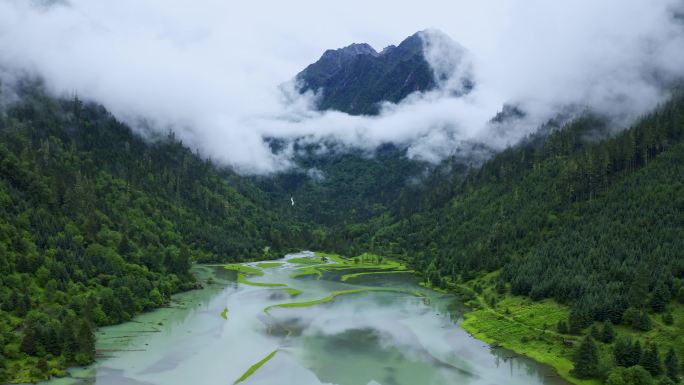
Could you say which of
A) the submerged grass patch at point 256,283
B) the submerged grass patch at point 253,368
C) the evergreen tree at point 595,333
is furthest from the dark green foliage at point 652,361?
the submerged grass patch at point 256,283

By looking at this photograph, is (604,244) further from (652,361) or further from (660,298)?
(652,361)

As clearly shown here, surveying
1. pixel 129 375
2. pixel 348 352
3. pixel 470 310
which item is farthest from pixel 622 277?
pixel 129 375

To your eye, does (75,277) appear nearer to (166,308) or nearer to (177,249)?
(166,308)

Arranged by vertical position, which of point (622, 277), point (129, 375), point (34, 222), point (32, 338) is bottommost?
point (129, 375)

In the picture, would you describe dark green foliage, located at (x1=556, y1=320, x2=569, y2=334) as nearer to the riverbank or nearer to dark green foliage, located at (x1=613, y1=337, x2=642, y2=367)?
the riverbank

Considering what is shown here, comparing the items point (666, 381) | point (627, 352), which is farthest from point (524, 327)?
point (666, 381)

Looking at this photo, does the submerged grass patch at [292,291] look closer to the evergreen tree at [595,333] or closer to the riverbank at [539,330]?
the riverbank at [539,330]

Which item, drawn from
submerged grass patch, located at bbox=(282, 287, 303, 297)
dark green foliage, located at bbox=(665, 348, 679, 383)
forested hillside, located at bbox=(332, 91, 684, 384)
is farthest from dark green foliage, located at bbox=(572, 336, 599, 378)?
submerged grass patch, located at bbox=(282, 287, 303, 297)
